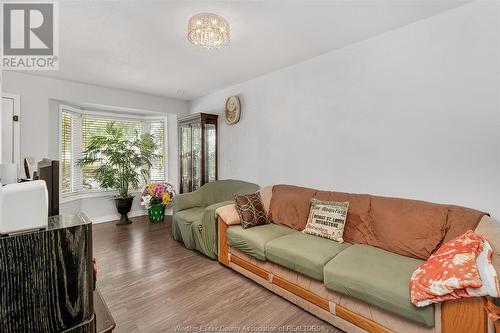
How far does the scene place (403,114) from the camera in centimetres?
223

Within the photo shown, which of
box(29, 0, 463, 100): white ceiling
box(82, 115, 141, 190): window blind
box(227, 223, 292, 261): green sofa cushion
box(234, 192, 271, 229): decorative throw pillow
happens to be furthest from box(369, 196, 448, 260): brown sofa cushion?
box(82, 115, 141, 190): window blind

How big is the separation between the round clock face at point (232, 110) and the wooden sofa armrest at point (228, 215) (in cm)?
166

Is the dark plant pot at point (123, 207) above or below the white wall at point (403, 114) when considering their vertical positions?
below

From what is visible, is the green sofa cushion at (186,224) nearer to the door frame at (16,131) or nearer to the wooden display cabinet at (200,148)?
the wooden display cabinet at (200,148)

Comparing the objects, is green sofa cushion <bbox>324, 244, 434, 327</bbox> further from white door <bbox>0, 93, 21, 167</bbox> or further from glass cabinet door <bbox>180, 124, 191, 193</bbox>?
white door <bbox>0, 93, 21, 167</bbox>

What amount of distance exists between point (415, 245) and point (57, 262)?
90.3 inches

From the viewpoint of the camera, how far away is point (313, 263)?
1.88 m

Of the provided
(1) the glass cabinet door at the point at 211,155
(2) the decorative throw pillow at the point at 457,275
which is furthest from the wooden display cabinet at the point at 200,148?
(2) the decorative throw pillow at the point at 457,275

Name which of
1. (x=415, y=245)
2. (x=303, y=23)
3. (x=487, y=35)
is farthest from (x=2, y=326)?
(x=487, y=35)

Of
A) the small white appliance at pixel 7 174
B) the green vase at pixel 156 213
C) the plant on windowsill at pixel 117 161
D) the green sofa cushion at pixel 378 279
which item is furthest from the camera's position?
the green vase at pixel 156 213

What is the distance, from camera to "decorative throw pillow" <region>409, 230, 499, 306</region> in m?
1.19

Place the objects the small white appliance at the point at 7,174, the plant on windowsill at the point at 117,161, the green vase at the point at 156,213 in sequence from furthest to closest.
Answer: the green vase at the point at 156,213, the plant on windowsill at the point at 117,161, the small white appliance at the point at 7,174

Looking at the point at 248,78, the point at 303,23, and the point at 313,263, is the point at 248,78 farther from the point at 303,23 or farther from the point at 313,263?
the point at 313,263

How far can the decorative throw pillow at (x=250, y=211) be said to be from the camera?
2699 mm
